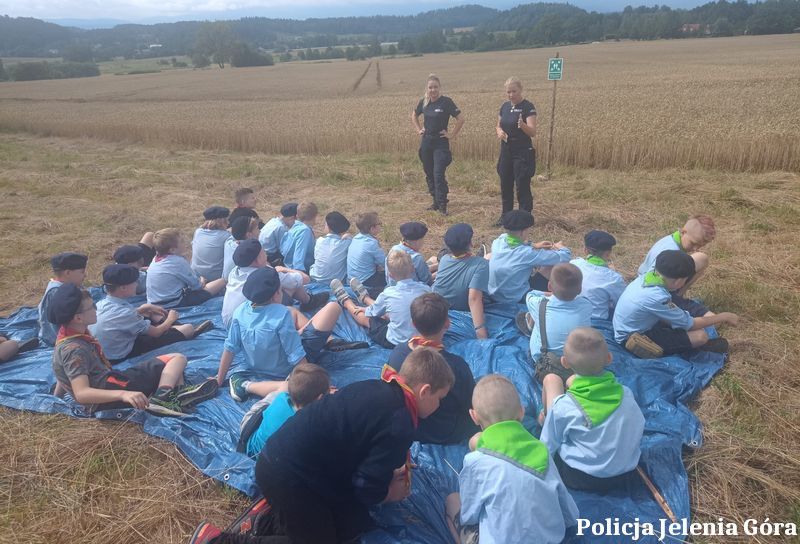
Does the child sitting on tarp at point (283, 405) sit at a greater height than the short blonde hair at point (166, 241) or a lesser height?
lesser

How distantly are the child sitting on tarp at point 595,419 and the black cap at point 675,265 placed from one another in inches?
67.8

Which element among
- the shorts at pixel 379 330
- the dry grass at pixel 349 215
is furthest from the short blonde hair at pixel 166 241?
the shorts at pixel 379 330

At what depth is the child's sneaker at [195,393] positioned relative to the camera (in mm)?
4039

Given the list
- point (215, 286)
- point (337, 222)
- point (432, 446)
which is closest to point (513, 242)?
point (337, 222)

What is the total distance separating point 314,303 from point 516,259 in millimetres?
2322

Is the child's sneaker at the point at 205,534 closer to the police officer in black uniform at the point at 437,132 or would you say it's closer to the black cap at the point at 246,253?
the black cap at the point at 246,253

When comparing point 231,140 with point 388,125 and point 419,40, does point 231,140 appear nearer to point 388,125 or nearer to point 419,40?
point 388,125

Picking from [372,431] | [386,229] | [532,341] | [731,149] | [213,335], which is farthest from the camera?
[731,149]

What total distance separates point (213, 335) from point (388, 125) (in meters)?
13.3

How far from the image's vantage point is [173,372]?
4.20 meters

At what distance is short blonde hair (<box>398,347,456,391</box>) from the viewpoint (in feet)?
8.33

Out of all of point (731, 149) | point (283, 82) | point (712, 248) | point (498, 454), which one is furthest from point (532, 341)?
point (283, 82)

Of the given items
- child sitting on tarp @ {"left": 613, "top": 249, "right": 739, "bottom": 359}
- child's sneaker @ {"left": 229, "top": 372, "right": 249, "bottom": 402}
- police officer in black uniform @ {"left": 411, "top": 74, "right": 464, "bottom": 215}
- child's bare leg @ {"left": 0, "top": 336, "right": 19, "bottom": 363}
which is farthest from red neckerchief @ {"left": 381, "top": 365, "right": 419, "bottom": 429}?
police officer in black uniform @ {"left": 411, "top": 74, "right": 464, "bottom": 215}

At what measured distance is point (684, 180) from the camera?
33.6 ft
